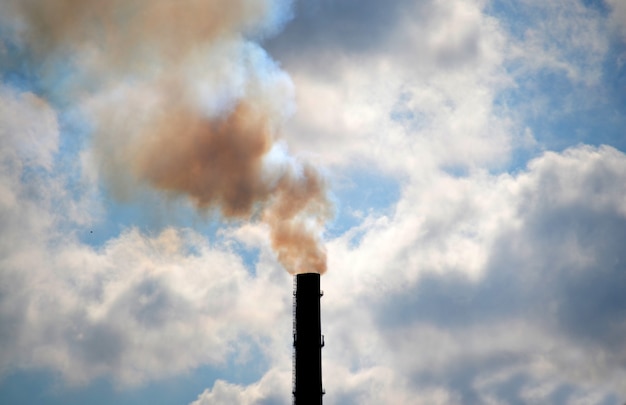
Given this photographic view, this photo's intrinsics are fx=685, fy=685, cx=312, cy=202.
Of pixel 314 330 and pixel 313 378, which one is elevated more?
pixel 314 330

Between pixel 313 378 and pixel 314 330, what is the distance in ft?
9.95

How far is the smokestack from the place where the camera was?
4372cm

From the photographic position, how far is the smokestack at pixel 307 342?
43719 millimetres

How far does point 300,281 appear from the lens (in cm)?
4581

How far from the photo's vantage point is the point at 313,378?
1731 inches

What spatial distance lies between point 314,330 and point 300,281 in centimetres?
339

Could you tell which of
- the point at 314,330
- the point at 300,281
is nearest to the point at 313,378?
the point at 314,330

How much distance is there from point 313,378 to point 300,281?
20.8 ft

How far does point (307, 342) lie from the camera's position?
146ft

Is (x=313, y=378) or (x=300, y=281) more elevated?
(x=300, y=281)

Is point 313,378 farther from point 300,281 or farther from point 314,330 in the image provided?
point 300,281

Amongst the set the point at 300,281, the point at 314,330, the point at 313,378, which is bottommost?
the point at 313,378
